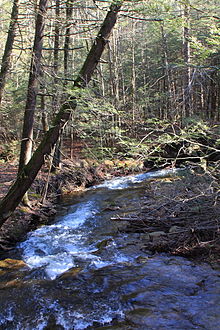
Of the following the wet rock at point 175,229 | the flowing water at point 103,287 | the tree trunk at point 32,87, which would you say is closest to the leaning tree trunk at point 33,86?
the tree trunk at point 32,87

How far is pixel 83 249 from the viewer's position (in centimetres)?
654

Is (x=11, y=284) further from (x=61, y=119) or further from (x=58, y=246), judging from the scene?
(x=61, y=119)

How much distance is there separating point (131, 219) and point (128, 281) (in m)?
2.28

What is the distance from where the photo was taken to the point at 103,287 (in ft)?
15.9

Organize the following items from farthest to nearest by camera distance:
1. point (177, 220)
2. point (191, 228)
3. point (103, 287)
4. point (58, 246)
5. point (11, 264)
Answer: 1. point (58, 246)
2. point (177, 220)
3. point (11, 264)
4. point (191, 228)
5. point (103, 287)

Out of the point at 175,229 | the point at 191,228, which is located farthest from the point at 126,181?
the point at 191,228

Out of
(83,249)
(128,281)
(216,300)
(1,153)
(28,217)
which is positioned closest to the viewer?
(216,300)

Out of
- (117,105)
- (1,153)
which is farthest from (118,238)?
(1,153)

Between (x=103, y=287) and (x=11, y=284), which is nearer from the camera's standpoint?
(x=103, y=287)

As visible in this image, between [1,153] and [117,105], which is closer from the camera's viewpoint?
[117,105]

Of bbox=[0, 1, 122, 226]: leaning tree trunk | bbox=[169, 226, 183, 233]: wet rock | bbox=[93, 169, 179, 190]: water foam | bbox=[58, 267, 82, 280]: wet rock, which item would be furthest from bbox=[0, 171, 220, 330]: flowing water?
bbox=[93, 169, 179, 190]: water foam

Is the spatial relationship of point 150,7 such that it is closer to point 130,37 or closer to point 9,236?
point 9,236

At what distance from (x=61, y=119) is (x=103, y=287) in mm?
3134

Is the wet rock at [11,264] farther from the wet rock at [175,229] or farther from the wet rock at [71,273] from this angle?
the wet rock at [175,229]
